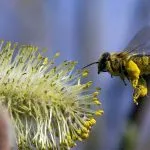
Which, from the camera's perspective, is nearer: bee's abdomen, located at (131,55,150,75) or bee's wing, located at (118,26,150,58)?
bee's wing, located at (118,26,150,58)

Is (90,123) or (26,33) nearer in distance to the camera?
(90,123)

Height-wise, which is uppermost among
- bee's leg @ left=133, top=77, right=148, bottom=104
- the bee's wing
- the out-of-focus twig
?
the bee's wing

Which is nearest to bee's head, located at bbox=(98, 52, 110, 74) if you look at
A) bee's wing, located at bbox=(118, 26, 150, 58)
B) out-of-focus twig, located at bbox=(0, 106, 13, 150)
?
bee's wing, located at bbox=(118, 26, 150, 58)

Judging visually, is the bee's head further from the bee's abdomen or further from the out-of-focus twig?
the out-of-focus twig

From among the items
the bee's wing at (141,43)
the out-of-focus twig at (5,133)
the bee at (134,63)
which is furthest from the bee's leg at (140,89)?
the out-of-focus twig at (5,133)

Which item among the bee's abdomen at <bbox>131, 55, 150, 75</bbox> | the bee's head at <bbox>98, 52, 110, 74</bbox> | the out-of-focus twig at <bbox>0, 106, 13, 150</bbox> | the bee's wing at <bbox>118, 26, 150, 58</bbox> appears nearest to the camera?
the out-of-focus twig at <bbox>0, 106, 13, 150</bbox>

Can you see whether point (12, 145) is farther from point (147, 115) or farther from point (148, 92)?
point (147, 115)

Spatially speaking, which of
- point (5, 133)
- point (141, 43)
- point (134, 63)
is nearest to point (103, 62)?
point (134, 63)

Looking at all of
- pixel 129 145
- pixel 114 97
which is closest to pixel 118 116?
pixel 114 97

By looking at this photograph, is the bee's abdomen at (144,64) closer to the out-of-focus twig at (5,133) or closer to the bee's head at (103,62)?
the bee's head at (103,62)
